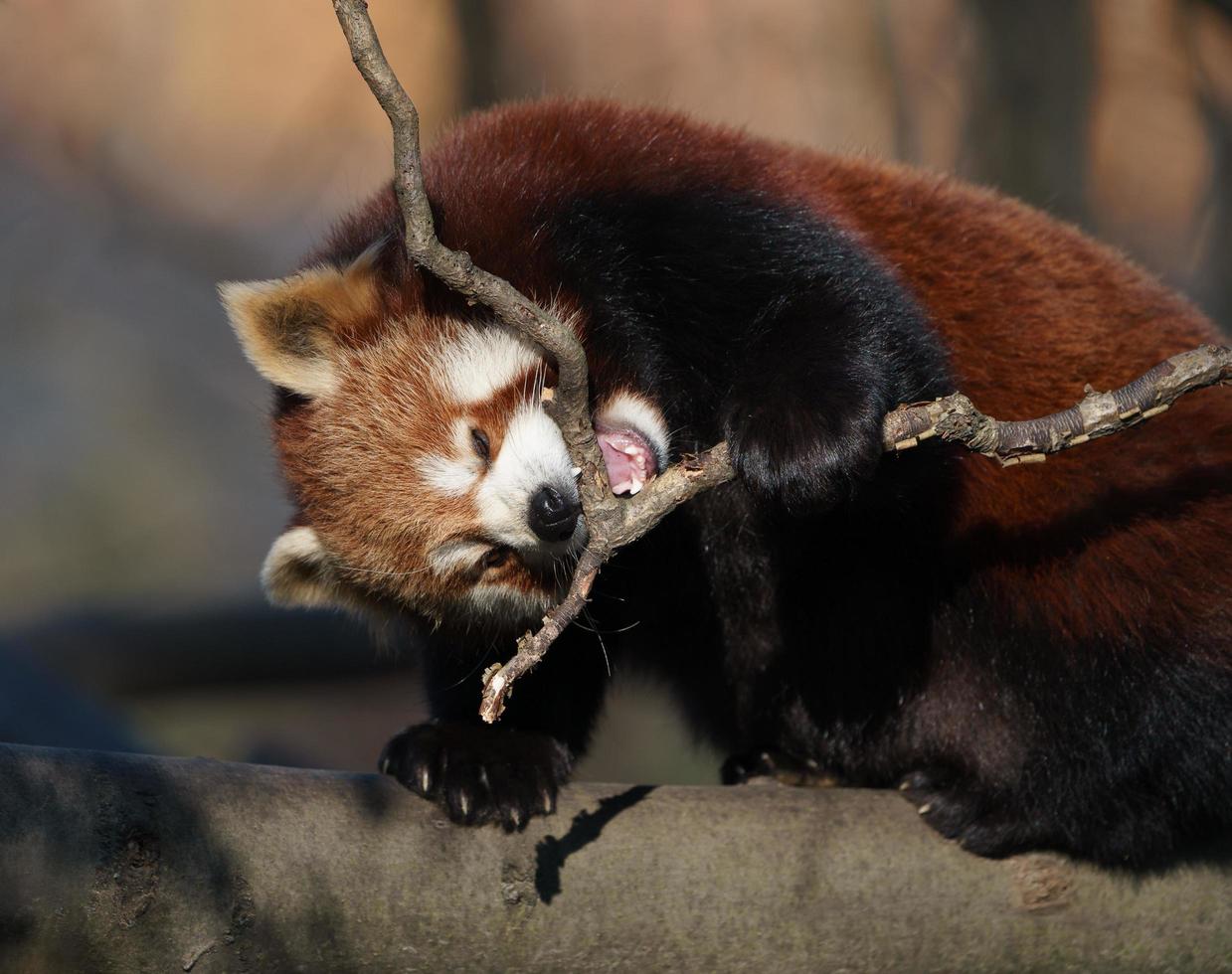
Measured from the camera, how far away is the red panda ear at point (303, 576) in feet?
11.5

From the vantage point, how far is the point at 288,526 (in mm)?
3641

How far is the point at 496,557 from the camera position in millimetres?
3328

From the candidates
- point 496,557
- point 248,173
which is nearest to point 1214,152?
point 248,173

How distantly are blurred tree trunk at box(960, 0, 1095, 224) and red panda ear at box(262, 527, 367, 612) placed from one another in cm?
600

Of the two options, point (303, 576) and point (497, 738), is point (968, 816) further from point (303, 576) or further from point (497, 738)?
point (303, 576)

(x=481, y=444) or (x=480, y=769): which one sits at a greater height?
(x=481, y=444)

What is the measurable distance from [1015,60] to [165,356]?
232 inches

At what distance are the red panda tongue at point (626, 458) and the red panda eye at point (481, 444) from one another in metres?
0.25

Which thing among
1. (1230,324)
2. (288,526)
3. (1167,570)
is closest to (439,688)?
(288,526)

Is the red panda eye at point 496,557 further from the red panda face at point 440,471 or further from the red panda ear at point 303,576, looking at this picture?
the red panda ear at point 303,576

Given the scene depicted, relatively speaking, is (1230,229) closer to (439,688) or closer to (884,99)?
(884,99)

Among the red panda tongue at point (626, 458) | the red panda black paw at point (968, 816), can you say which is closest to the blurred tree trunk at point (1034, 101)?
the red panda black paw at point (968, 816)

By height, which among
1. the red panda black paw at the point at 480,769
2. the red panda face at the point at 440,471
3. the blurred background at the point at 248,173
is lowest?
→ the blurred background at the point at 248,173

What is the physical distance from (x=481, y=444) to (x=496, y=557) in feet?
1.06
